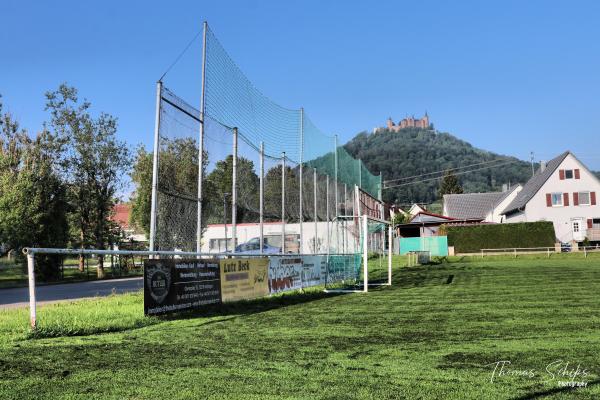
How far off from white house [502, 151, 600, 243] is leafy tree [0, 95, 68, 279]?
4152 cm

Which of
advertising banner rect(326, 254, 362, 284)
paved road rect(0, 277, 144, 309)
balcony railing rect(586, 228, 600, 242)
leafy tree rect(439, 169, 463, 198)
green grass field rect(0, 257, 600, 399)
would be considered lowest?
paved road rect(0, 277, 144, 309)

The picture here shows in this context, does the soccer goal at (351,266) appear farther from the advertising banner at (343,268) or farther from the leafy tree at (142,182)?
the leafy tree at (142,182)

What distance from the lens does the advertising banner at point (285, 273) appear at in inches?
565

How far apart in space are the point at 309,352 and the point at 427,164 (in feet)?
370

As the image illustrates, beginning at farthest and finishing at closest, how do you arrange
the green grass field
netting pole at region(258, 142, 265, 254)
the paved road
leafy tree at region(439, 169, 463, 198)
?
leafy tree at region(439, 169, 463, 198)
the paved road
netting pole at region(258, 142, 265, 254)
the green grass field

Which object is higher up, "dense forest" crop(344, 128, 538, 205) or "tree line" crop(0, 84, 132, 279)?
"dense forest" crop(344, 128, 538, 205)

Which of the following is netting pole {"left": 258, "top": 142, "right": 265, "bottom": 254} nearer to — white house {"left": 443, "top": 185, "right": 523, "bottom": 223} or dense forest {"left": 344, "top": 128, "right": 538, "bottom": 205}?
white house {"left": 443, "top": 185, "right": 523, "bottom": 223}

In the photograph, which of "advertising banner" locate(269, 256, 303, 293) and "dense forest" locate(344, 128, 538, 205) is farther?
"dense forest" locate(344, 128, 538, 205)

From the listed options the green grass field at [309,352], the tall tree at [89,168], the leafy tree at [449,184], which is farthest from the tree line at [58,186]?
the leafy tree at [449,184]

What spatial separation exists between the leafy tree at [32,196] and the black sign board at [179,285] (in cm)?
1843

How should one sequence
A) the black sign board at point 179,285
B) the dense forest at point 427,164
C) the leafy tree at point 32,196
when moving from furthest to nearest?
the dense forest at point 427,164
the leafy tree at point 32,196
the black sign board at point 179,285

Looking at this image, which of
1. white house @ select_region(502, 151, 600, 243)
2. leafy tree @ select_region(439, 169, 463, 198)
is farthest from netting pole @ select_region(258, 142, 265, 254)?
leafy tree @ select_region(439, 169, 463, 198)

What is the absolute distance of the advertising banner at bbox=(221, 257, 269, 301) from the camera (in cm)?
1210

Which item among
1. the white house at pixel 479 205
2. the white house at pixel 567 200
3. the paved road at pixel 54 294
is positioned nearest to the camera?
the paved road at pixel 54 294
